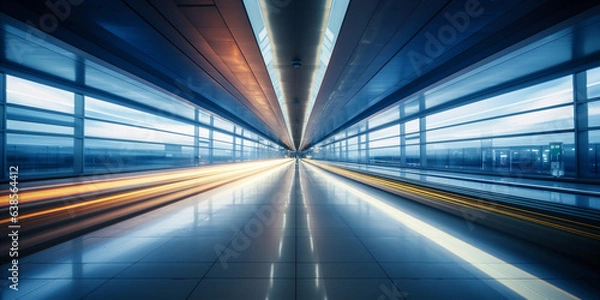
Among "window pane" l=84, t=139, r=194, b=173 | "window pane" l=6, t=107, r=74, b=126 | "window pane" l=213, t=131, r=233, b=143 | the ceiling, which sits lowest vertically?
"window pane" l=84, t=139, r=194, b=173

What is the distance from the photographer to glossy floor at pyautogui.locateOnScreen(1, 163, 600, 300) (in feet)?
8.27

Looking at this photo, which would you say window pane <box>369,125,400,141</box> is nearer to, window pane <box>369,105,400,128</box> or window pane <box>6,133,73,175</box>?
window pane <box>369,105,400,128</box>

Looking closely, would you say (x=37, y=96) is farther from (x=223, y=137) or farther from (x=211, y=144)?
(x=223, y=137)

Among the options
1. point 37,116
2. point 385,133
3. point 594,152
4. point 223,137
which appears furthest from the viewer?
point 223,137

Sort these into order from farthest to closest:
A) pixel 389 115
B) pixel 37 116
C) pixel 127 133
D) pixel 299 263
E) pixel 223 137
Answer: pixel 223 137 → pixel 389 115 → pixel 127 133 → pixel 37 116 → pixel 299 263

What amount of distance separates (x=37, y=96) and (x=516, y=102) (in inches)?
884

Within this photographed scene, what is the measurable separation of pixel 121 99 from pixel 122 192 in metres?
10.3

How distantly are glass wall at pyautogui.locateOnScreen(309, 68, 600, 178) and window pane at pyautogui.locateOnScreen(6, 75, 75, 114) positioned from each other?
1760cm

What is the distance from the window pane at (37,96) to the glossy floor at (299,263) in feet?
30.4

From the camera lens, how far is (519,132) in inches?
400

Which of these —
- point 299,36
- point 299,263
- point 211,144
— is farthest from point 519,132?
point 211,144

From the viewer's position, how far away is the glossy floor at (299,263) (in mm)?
2520

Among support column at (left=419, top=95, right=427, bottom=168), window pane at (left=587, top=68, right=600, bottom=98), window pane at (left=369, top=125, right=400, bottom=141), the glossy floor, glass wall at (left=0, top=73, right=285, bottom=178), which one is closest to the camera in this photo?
the glossy floor

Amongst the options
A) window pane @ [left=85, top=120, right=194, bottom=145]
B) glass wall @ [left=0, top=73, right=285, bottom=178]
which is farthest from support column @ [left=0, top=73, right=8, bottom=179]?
window pane @ [left=85, top=120, right=194, bottom=145]
